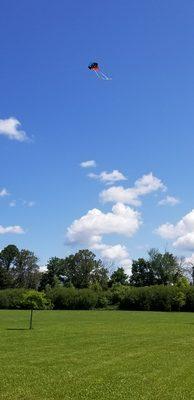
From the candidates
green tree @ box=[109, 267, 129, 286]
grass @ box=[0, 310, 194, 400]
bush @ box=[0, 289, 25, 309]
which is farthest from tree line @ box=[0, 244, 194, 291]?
grass @ box=[0, 310, 194, 400]

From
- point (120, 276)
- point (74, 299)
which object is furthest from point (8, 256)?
point (74, 299)

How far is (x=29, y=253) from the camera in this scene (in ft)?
509

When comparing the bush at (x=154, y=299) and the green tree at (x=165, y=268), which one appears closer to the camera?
the bush at (x=154, y=299)

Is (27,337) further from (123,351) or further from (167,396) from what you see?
(167,396)

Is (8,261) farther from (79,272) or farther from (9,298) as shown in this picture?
(9,298)

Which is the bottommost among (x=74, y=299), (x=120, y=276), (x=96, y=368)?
(x=96, y=368)

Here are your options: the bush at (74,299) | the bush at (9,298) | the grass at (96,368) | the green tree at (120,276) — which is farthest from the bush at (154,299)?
the grass at (96,368)

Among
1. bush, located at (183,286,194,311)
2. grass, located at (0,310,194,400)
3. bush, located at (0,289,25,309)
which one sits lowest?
grass, located at (0,310,194,400)

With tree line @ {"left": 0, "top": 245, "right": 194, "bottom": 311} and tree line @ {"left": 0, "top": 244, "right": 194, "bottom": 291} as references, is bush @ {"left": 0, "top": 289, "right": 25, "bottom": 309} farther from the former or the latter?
tree line @ {"left": 0, "top": 244, "right": 194, "bottom": 291}

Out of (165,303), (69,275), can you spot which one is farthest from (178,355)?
(69,275)

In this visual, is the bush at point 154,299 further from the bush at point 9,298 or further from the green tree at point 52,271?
the green tree at point 52,271

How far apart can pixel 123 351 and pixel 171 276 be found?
116m

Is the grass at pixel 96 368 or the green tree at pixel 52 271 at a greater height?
the green tree at pixel 52 271

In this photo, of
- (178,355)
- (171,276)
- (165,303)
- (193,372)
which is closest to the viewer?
(193,372)
